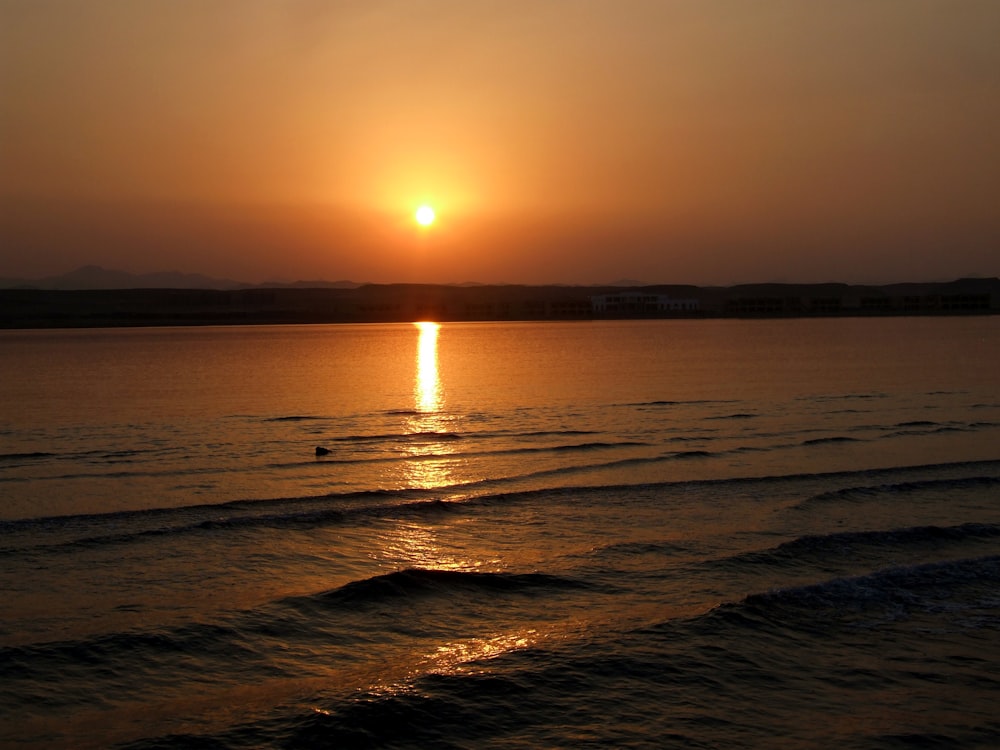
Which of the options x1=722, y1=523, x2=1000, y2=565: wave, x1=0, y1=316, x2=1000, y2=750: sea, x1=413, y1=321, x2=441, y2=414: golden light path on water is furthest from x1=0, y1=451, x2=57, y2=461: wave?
x1=722, y1=523, x2=1000, y2=565: wave

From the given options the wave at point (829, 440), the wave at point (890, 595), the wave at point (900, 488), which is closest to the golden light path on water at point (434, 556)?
the wave at point (890, 595)

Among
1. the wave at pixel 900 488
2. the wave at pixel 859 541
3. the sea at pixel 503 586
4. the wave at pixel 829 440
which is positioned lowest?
the sea at pixel 503 586

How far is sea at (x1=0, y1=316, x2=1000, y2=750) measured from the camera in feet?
32.8

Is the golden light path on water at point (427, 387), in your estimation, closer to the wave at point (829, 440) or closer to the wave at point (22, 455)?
the wave at point (22, 455)

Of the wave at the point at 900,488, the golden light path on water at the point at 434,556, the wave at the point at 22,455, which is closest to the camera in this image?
the golden light path on water at the point at 434,556

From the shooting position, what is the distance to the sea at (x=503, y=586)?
9984 millimetres

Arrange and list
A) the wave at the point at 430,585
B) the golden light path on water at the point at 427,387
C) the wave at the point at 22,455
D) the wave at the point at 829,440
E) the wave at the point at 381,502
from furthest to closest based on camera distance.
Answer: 1. the golden light path on water at the point at 427,387
2. the wave at the point at 829,440
3. the wave at the point at 22,455
4. the wave at the point at 381,502
5. the wave at the point at 430,585

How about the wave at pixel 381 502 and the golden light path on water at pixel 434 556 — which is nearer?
the golden light path on water at pixel 434 556

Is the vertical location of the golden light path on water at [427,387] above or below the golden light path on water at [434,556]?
above

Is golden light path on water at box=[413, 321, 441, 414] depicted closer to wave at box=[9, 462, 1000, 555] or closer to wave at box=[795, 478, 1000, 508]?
wave at box=[9, 462, 1000, 555]

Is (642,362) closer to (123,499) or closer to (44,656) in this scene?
(123,499)

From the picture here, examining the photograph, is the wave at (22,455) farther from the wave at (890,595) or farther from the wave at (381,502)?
the wave at (890,595)

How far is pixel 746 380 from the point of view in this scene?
51.4 m

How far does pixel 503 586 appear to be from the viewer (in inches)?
559
